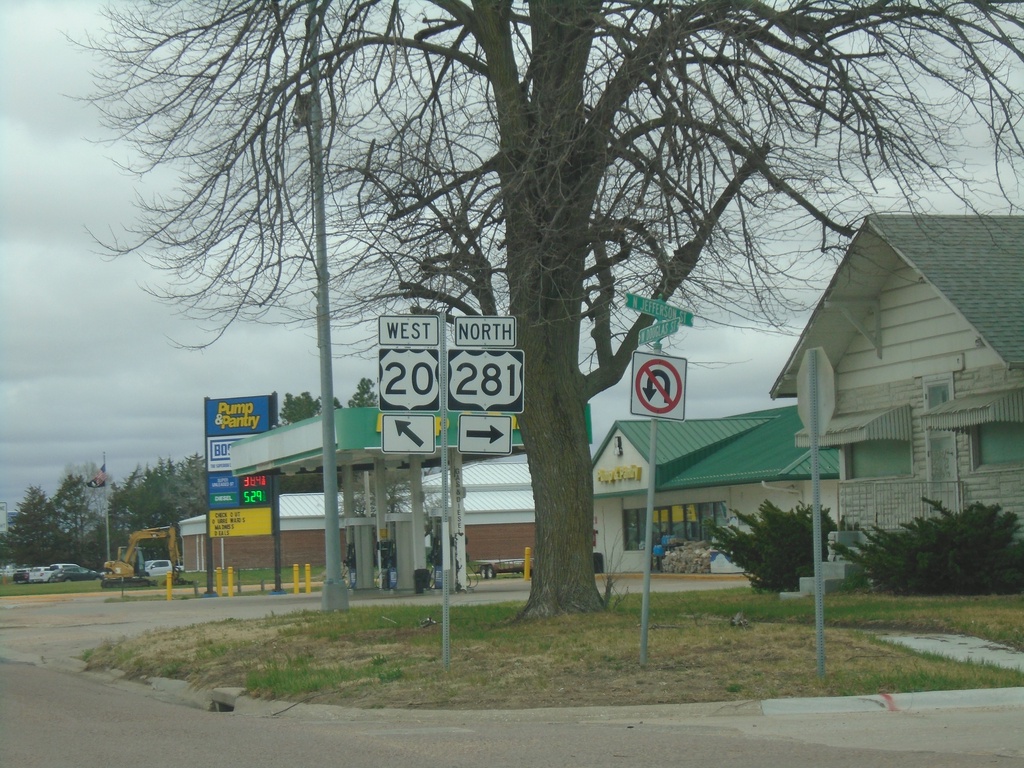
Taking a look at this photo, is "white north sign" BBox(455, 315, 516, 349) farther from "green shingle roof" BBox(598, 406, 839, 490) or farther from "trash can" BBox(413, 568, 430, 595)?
"green shingle roof" BBox(598, 406, 839, 490)

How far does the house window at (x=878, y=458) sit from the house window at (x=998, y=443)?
76.9 inches

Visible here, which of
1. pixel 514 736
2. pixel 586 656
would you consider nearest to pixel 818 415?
pixel 586 656

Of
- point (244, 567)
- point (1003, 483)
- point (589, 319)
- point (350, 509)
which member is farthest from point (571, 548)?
point (244, 567)

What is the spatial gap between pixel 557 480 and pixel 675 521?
30.9 meters

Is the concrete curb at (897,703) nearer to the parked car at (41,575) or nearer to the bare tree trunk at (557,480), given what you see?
the bare tree trunk at (557,480)

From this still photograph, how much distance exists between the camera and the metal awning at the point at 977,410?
18531mm

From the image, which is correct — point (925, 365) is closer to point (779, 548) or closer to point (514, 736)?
point (779, 548)

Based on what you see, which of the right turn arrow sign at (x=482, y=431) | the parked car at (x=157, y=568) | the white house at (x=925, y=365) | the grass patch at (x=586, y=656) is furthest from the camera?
the parked car at (x=157, y=568)

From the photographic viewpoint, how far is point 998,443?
19.7 metres

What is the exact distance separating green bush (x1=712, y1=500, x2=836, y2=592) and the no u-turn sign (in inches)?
443

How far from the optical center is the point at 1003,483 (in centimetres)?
1939

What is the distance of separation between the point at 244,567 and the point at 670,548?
148 ft

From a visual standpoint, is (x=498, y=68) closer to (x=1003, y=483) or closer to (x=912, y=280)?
(x=912, y=280)

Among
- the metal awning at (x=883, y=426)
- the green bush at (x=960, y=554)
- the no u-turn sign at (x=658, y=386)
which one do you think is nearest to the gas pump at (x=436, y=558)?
the metal awning at (x=883, y=426)
